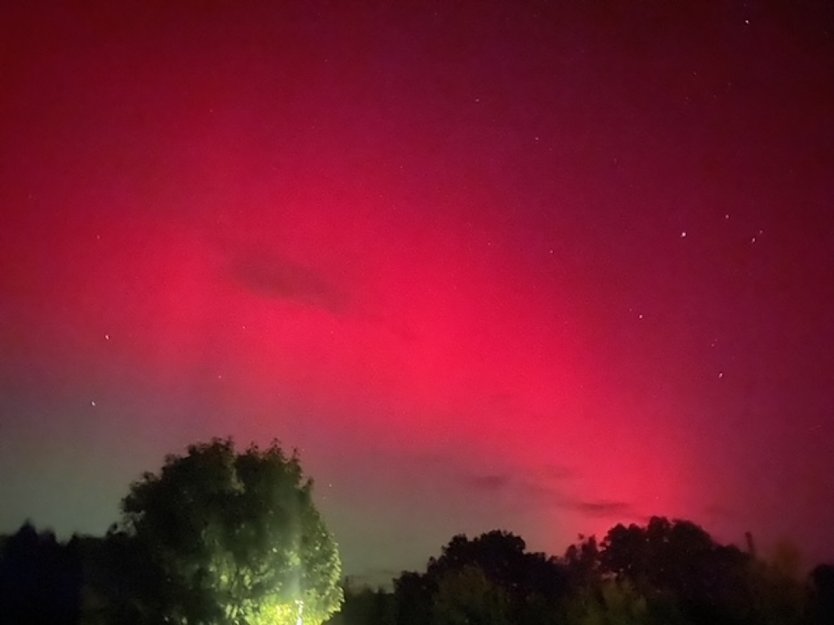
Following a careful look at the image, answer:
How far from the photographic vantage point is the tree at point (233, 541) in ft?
90.3

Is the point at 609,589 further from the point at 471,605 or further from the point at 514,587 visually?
the point at 514,587

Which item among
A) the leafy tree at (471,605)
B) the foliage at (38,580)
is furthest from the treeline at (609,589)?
the foliage at (38,580)

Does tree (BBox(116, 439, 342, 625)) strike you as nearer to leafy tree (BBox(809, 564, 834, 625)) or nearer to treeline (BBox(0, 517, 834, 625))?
treeline (BBox(0, 517, 834, 625))

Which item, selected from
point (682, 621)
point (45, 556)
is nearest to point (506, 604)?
point (682, 621)

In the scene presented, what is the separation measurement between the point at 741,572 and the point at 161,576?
92.5ft

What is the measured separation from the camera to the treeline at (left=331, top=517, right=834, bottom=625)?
3875cm

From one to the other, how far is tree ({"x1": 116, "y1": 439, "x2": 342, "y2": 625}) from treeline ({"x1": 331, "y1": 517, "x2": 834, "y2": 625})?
11947 millimetres

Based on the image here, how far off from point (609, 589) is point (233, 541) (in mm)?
15417

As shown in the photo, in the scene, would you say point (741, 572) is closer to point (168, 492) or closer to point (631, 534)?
point (631, 534)

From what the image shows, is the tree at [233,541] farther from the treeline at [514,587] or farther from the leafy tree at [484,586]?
the leafy tree at [484,586]

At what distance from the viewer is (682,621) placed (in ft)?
122

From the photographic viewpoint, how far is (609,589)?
3769 centimetres

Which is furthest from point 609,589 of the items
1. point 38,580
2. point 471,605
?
point 38,580

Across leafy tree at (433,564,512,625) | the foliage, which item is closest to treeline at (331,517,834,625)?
leafy tree at (433,564,512,625)
